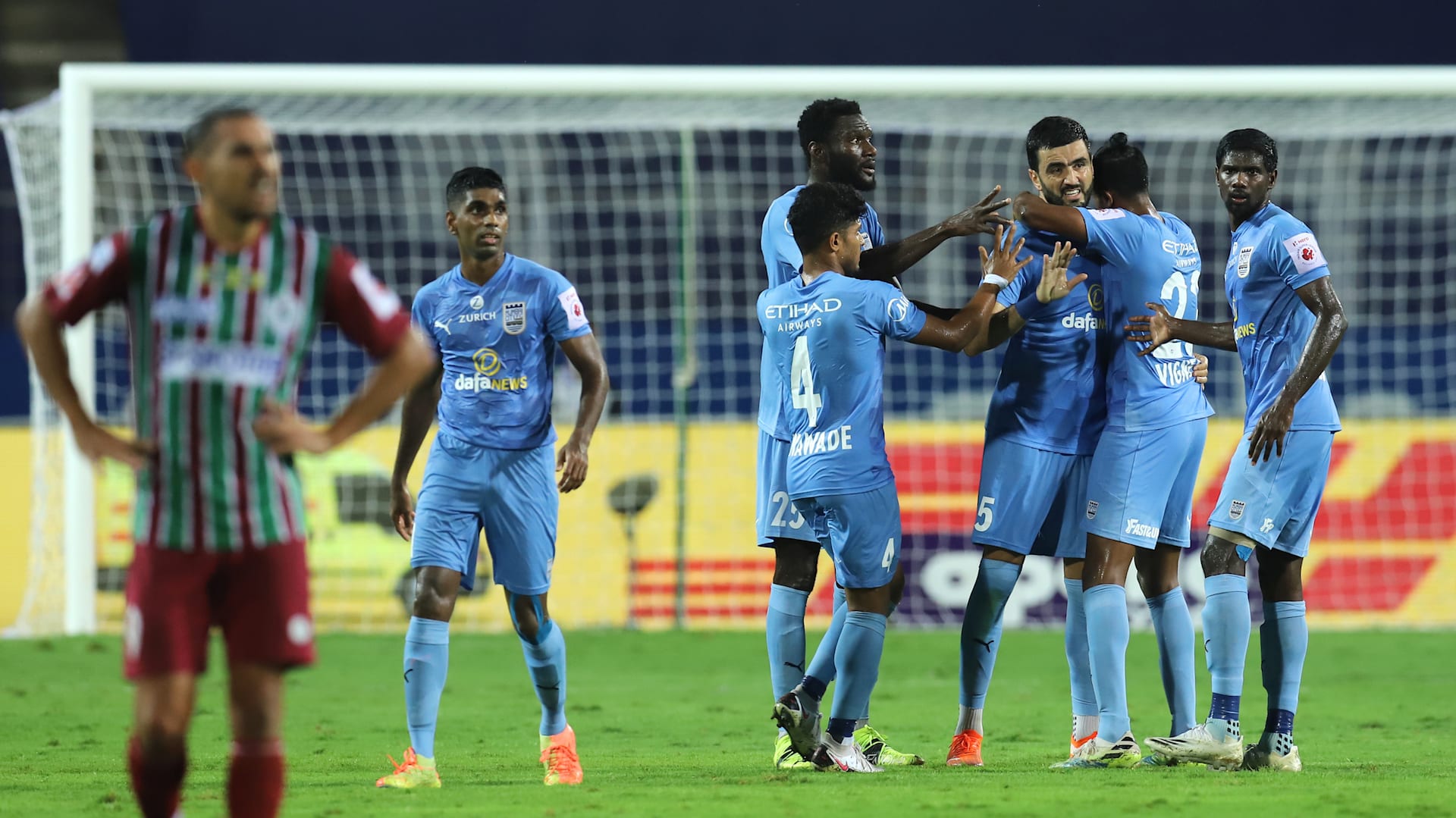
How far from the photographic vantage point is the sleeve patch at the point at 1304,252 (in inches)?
223

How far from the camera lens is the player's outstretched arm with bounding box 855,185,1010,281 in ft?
18.9

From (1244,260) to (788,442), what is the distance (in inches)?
70.2

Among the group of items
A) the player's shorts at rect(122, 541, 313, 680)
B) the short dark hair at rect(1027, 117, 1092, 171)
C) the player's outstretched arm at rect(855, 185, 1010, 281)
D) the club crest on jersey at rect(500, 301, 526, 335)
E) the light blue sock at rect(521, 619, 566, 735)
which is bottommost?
the light blue sock at rect(521, 619, 566, 735)

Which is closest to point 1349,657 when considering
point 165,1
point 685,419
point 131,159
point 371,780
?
point 685,419

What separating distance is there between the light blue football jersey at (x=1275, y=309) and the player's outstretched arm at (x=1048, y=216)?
65 centimetres

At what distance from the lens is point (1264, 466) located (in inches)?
227

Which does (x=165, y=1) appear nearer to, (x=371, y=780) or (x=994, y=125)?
(x=994, y=125)

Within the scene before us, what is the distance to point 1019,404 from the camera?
6.01 meters

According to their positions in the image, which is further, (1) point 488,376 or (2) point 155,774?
(1) point 488,376

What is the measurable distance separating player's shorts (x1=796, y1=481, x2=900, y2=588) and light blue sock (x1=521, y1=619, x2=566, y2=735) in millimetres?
1062

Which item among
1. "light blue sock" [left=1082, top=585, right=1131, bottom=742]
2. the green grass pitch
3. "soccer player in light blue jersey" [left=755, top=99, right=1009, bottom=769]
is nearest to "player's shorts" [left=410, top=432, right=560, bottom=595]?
the green grass pitch

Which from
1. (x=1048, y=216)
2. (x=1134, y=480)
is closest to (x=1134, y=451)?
(x=1134, y=480)

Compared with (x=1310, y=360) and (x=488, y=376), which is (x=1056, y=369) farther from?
(x=488, y=376)

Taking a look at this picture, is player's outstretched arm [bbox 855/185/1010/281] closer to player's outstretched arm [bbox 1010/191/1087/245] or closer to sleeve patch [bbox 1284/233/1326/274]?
player's outstretched arm [bbox 1010/191/1087/245]
